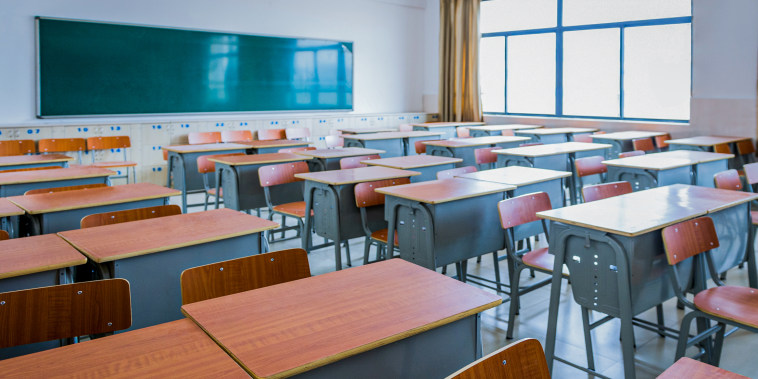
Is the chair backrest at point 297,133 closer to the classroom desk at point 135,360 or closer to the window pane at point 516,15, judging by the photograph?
the window pane at point 516,15

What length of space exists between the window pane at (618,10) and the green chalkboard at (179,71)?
360 cm

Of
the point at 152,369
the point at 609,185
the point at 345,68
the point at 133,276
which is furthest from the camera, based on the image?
the point at 345,68

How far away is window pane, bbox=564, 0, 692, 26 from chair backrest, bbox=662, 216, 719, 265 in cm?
592

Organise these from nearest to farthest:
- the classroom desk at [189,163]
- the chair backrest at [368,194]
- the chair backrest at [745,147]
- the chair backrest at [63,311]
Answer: the chair backrest at [63,311]
the chair backrest at [368,194]
the classroom desk at [189,163]
the chair backrest at [745,147]

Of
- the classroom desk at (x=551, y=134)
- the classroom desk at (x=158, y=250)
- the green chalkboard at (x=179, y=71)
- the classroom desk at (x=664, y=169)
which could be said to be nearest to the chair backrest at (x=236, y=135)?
the green chalkboard at (x=179, y=71)

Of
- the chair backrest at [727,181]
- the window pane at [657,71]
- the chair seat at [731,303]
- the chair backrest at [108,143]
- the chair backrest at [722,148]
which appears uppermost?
the window pane at [657,71]

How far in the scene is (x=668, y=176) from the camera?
179 inches

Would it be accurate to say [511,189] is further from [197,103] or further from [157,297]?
[197,103]

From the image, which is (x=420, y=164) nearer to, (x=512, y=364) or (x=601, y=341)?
(x=601, y=341)

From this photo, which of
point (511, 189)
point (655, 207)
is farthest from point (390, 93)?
point (655, 207)

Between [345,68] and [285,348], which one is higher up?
[345,68]

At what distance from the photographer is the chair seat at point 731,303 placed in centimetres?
221

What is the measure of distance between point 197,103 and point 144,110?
29.2 inches

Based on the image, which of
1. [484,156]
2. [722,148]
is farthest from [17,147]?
[722,148]
